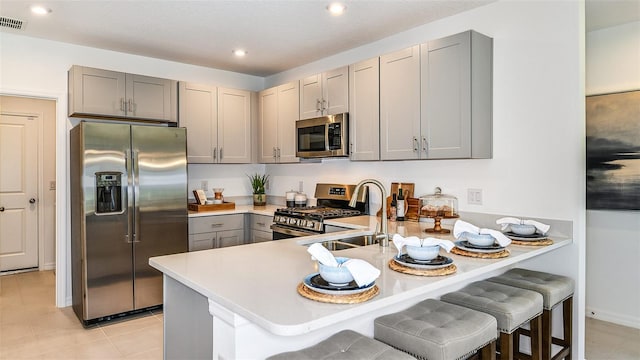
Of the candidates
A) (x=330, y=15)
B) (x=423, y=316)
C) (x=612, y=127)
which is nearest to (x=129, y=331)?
(x=423, y=316)

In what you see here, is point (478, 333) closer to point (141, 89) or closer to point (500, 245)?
point (500, 245)

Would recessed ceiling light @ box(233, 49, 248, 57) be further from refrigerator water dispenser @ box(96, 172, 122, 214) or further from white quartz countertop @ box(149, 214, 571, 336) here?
white quartz countertop @ box(149, 214, 571, 336)

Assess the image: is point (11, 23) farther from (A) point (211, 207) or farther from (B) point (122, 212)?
(A) point (211, 207)

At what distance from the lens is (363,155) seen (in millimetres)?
3455

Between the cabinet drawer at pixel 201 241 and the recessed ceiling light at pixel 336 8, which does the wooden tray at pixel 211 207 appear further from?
the recessed ceiling light at pixel 336 8

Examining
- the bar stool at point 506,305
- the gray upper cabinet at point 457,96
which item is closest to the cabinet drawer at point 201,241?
the gray upper cabinet at point 457,96

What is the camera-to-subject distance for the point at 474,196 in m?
3.04

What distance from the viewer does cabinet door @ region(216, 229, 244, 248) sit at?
419cm

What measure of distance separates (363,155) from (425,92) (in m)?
0.76

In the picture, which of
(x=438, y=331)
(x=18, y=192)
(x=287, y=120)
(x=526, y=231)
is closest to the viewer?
(x=438, y=331)

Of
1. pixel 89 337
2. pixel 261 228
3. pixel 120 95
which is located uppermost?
pixel 120 95

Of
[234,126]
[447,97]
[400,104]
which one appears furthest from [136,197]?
[447,97]

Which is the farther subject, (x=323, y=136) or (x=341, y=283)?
(x=323, y=136)

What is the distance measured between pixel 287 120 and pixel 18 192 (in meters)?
3.69
